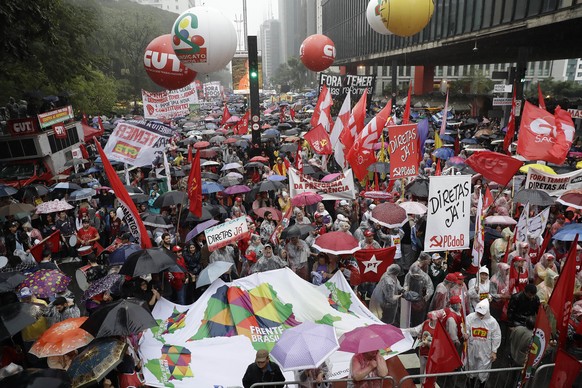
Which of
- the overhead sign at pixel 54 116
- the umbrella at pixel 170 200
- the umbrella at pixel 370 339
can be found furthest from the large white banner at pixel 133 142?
the overhead sign at pixel 54 116

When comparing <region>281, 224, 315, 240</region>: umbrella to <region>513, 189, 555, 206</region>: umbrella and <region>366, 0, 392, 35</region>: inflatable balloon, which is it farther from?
<region>366, 0, 392, 35</region>: inflatable balloon

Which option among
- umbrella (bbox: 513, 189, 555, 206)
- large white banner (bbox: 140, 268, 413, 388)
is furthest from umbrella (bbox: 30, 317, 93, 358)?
umbrella (bbox: 513, 189, 555, 206)

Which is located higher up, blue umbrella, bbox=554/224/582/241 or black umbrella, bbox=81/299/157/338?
black umbrella, bbox=81/299/157/338

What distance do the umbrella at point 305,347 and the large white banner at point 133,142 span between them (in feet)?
19.8

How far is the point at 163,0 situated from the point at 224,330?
166256 mm

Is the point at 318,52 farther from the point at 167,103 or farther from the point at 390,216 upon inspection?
the point at 390,216

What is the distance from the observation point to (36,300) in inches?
262

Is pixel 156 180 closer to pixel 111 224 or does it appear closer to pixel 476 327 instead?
pixel 111 224

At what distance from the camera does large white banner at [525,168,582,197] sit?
32.2 feet

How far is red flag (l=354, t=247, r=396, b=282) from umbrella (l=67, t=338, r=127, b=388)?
4.03 meters

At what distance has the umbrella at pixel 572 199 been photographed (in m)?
9.14

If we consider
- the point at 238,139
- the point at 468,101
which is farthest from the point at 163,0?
the point at 238,139

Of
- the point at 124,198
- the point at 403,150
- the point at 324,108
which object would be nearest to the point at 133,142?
the point at 124,198

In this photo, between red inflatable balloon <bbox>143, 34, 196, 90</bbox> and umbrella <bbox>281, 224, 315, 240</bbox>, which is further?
red inflatable balloon <bbox>143, 34, 196, 90</bbox>
